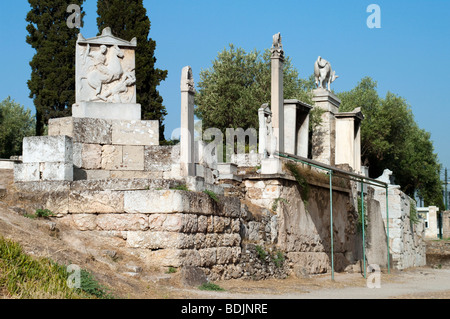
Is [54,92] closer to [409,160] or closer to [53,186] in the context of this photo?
[53,186]

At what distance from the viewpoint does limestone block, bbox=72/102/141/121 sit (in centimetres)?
1386

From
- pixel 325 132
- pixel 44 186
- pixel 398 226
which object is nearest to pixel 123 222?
pixel 44 186

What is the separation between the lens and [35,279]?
8.15 m

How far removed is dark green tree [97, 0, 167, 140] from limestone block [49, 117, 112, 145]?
1260cm

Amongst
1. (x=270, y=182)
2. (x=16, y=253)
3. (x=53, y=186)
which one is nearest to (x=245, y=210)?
(x=270, y=182)

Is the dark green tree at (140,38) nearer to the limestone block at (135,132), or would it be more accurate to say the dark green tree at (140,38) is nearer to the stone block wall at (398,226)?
the stone block wall at (398,226)

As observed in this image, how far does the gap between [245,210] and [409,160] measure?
35.8 metres

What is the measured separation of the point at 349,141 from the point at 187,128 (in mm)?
13802

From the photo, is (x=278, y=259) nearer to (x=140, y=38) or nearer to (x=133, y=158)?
(x=133, y=158)

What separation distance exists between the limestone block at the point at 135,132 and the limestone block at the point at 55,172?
5.43 ft

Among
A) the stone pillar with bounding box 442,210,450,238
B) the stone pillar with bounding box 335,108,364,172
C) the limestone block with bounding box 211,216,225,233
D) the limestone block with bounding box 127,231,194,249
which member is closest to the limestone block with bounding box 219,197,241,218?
the limestone block with bounding box 211,216,225,233

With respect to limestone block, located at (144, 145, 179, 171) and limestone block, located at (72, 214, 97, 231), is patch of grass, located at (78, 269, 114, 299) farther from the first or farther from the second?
limestone block, located at (144, 145, 179, 171)

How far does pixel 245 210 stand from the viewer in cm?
1405
